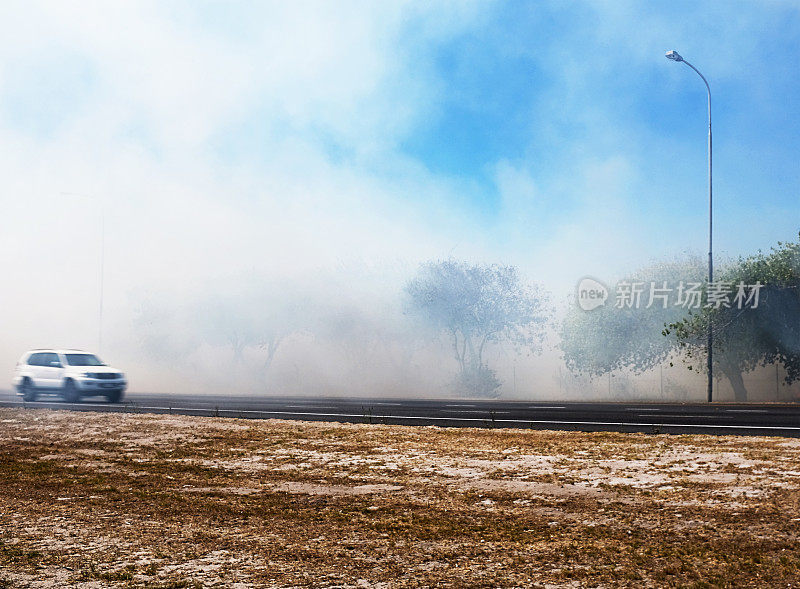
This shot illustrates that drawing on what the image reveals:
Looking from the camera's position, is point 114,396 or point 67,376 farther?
point 114,396

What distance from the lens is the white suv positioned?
29.8 m

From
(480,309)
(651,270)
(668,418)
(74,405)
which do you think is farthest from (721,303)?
(74,405)

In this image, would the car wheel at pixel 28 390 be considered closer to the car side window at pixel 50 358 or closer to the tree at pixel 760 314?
the car side window at pixel 50 358

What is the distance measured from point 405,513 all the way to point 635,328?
39.2 meters

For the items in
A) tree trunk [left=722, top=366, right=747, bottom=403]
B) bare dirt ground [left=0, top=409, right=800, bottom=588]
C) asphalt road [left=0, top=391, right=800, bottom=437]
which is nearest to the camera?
bare dirt ground [left=0, top=409, right=800, bottom=588]

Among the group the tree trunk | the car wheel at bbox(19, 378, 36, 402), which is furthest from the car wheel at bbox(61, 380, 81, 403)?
the tree trunk

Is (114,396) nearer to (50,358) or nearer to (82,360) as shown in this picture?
(82,360)

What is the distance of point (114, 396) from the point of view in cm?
3034

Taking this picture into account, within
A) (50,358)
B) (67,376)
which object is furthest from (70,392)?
(50,358)

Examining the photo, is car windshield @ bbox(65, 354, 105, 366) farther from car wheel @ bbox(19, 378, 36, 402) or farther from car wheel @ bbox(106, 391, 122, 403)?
car wheel @ bbox(19, 378, 36, 402)

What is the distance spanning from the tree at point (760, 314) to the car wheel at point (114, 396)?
75.2 ft

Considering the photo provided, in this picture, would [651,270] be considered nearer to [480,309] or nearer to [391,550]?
[480,309]

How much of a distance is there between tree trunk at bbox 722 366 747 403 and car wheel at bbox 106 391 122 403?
28493 millimetres

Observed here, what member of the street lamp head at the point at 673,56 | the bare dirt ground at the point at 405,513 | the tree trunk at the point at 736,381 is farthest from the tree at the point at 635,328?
the bare dirt ground at the point at 405,513
